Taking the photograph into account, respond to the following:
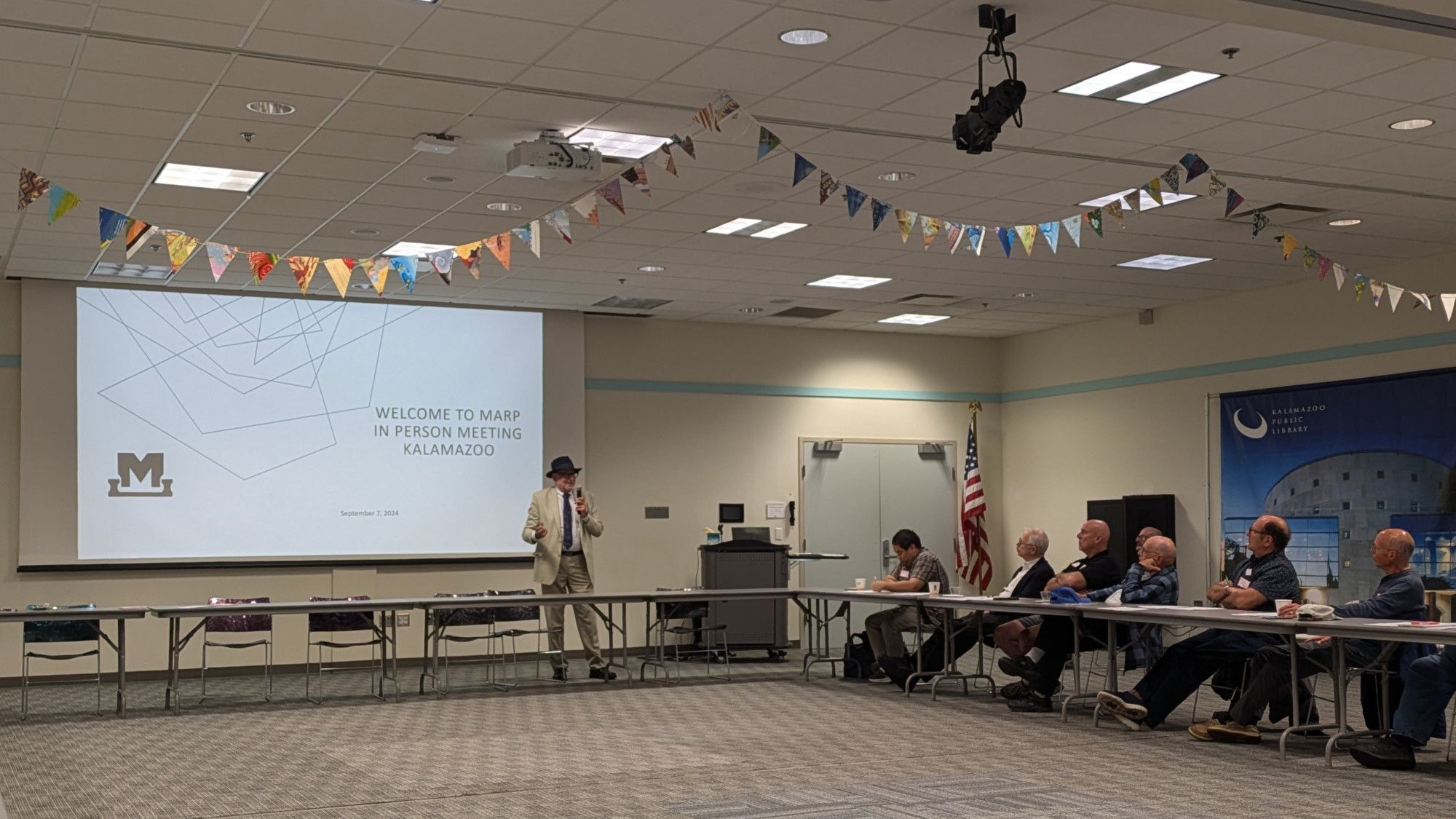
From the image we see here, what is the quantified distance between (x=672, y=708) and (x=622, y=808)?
345cm

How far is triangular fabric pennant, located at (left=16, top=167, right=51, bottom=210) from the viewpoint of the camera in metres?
7.95

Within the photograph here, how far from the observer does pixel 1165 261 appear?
11.2 metres

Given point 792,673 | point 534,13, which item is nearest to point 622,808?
point 534,13

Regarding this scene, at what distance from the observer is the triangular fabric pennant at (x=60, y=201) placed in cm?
783

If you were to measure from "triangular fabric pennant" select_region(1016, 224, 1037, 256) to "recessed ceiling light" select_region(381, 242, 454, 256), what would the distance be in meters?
3.90

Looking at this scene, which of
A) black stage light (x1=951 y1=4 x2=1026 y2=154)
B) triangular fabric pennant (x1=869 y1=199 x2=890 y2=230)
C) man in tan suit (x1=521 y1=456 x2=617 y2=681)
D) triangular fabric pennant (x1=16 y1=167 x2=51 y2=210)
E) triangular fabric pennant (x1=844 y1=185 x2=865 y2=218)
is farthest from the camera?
man in tan suit (x1=521 y1=456 x2=617 y2=681)

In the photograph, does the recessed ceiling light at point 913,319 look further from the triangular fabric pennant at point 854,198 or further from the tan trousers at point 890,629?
the triangular fabric pennant at point 854,198

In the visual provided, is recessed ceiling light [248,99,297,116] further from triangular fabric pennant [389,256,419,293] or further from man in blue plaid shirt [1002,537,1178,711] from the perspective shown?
man in blue plaid shirt [1002,537,1178,711]

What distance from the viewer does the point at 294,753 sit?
7383mm

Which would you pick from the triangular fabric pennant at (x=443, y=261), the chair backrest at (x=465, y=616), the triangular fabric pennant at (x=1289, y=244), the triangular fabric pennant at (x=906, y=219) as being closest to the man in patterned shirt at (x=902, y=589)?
the triangular fabric pennant at (x=906, y=219)

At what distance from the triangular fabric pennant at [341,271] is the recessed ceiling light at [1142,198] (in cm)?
461

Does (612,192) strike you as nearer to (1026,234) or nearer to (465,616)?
(1026,234)

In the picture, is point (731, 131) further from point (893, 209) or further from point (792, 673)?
point (792, 673)

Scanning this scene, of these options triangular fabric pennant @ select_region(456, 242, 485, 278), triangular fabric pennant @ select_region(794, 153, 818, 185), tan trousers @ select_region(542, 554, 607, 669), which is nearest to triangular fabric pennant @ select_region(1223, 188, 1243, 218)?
triangular fabric pennant @ select_region(794, 153, 818, 185)
